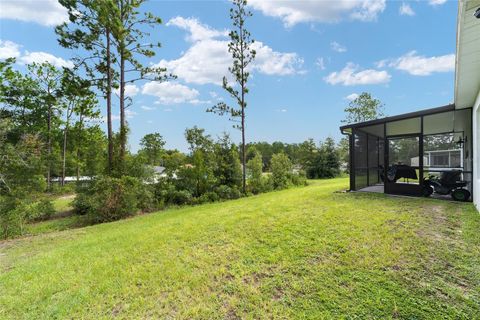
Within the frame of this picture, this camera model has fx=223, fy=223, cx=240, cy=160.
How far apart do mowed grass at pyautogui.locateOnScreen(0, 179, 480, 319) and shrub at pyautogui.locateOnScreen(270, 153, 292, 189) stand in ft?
29.9

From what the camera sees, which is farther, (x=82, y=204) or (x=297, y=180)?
(x=297, y=180)

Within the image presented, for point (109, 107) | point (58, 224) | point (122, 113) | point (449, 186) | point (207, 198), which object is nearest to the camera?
point (449, 186)

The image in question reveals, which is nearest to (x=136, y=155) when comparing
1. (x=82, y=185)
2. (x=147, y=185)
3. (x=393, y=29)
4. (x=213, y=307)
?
(x=147, y=185)

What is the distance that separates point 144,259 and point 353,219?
4084 mm

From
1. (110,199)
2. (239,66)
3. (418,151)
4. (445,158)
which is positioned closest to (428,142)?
Answer: (445,158)

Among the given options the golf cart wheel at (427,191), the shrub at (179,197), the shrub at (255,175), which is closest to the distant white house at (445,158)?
the golf cart wheel at (427,191)

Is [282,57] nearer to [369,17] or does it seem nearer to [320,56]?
[320,56]

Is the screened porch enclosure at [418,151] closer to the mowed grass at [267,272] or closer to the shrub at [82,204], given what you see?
the mowed grass at [267,272]

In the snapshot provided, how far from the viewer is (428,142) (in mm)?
8078

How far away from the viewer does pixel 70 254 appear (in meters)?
4.21

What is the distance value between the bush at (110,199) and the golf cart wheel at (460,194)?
10.3m

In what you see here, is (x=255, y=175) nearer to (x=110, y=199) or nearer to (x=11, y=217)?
(x=110, y=199)

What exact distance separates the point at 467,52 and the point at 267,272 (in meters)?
3.98

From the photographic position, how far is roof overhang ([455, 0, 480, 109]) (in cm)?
220
